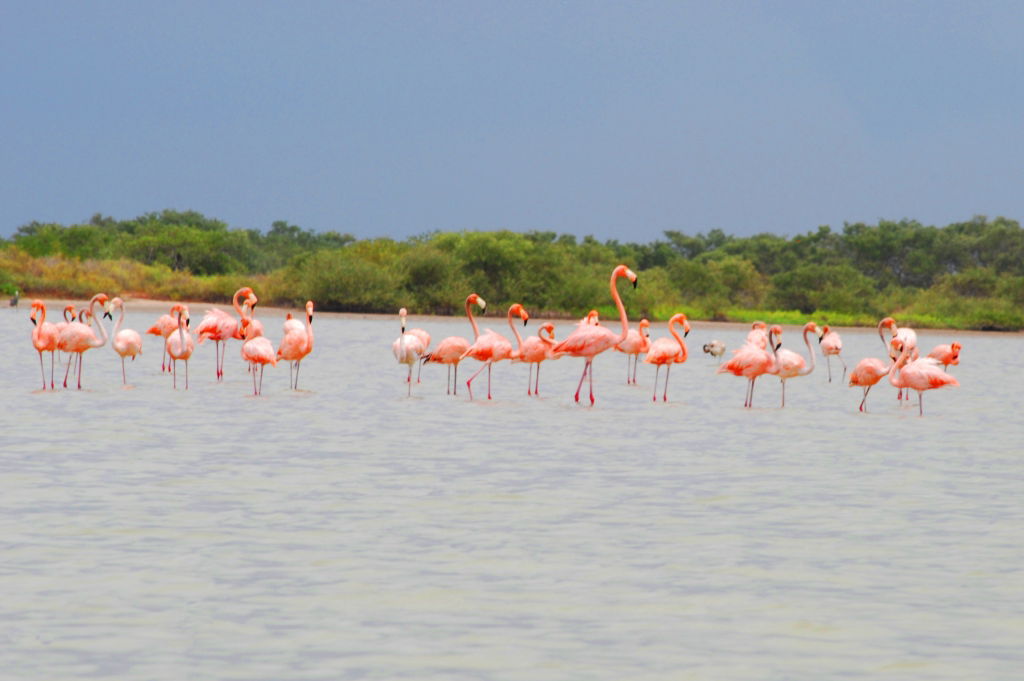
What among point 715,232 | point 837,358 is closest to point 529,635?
point 837,358

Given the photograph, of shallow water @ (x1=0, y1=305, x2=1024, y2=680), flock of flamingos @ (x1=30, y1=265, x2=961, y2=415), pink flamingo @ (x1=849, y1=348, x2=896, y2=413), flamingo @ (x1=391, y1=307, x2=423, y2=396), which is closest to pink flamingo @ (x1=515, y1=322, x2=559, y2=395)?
flock of flamingos @ (x1=30, y1=265, x2=961, y2=415)

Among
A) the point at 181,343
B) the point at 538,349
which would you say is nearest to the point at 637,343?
the point at 538,349

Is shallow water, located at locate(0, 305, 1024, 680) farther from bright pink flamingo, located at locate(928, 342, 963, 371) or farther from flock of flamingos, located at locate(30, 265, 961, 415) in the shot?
bright pink flamingo, located at locate(928, 342, 963, 371)

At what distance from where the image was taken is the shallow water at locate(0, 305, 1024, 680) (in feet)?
16.0

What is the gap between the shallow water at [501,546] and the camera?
192 inches

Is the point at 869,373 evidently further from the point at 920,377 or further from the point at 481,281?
the point at 481,281

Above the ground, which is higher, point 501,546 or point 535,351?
point 535,351

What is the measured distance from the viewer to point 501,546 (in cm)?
673

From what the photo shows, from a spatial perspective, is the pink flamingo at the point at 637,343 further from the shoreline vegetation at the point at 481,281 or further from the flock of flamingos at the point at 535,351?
the shoreline vegetation at the point at 481,281

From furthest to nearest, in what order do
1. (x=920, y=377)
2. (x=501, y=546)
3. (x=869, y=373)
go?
(x=869, y=373) < (x=920, y=377) < (x=501, y=546)

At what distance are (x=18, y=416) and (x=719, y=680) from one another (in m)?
9.24

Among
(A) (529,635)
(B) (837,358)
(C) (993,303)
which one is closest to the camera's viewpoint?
(A) (529,635)

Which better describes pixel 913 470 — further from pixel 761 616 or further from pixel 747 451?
pixel 761 616

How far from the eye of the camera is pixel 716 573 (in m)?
6.19
